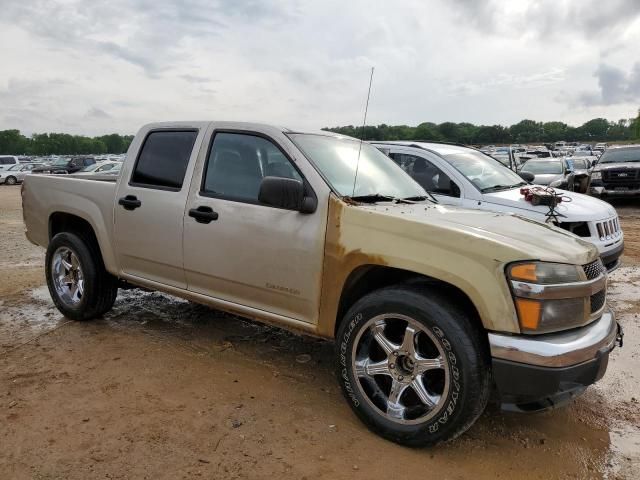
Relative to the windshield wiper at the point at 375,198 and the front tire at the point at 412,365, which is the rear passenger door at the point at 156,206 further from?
the front tire at the point at 412,365

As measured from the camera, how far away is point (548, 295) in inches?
102

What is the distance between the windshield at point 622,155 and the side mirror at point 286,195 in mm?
14549

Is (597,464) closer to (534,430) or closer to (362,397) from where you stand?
(534,430)

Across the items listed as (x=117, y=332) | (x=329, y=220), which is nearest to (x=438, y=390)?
(x=329, y=220)

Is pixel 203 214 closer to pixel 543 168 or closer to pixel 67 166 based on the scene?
pixel 543 168

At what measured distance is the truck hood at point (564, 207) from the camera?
233 inches

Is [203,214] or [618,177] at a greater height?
[618,177]

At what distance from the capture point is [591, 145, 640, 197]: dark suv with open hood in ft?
46.1

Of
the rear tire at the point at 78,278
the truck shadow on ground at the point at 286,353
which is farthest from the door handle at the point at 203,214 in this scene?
the rear tire at the point at 78,278

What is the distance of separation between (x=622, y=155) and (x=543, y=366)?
49.5 feet

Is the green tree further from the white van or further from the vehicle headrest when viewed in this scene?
the vehicle headrest

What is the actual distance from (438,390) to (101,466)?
1.85m

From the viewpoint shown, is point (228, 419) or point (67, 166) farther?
point (67, 166)

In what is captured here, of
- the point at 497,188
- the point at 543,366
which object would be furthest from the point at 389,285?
the point at 497,188
